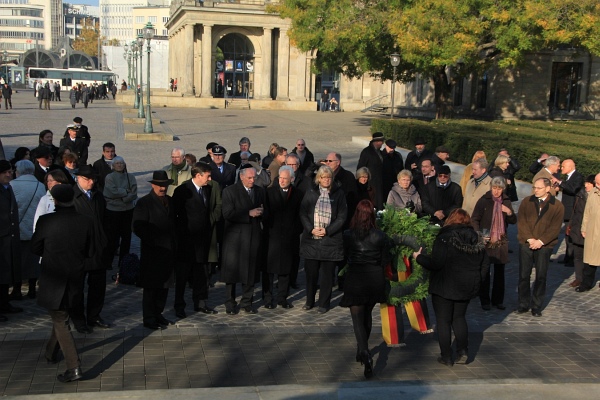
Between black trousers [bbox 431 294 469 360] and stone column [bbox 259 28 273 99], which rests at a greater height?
stone column [bbox 259 28 273 99]

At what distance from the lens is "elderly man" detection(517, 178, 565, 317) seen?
380 inches

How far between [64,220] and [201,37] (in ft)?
196

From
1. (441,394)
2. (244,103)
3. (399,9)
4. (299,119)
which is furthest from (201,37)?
(441,394)

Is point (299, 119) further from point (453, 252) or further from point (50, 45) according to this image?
point (50, 45)

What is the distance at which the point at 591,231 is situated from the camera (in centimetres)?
1092

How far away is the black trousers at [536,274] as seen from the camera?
9.74 m

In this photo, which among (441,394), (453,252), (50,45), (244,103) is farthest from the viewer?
(50,45)

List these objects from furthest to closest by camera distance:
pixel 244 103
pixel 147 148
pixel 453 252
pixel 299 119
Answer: pixel 244 103, pixel 299 119, pixel 147 148, pixel 453 252

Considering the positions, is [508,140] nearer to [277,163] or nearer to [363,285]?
[277,163]

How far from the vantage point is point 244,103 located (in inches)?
2549

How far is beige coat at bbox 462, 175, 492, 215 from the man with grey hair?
18.7 feet

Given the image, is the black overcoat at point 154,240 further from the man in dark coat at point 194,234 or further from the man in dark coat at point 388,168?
the man in dark coat at point 388,168

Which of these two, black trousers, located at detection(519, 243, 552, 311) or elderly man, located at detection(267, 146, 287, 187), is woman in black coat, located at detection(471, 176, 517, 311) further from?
elderly man, located at detection(267, 146, 287, 187)

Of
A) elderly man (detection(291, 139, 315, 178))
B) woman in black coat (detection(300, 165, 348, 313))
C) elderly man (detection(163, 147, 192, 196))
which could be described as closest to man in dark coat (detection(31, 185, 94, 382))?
woman in black coat (detection(300, 165, 348, 313))
